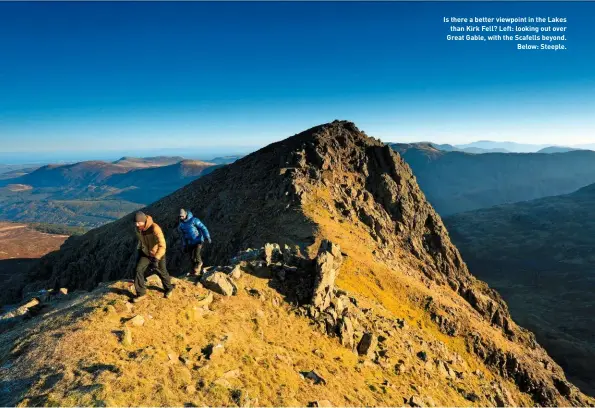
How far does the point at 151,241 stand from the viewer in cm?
1727

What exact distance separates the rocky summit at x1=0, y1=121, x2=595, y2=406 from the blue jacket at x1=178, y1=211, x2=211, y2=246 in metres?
2.45

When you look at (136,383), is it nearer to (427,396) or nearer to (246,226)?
(427,396)

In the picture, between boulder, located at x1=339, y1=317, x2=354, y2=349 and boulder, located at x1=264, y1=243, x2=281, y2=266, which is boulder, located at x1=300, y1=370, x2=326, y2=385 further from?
boulder, located at x1=264, y1=243, x2=281, y2=266

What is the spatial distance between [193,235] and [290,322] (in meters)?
8.25

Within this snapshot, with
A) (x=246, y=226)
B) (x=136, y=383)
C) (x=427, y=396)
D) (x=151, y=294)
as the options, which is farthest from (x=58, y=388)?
(x=246, y=226)

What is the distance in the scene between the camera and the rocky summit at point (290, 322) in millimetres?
13969

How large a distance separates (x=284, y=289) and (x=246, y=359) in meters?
8.75

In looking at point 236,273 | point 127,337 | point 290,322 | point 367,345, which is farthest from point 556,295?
point 127,337


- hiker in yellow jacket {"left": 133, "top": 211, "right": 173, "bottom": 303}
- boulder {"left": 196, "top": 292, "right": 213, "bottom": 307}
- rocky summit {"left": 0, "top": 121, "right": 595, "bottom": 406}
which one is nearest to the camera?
rocky summit {"left": 0, "top": 121, "right": 595, "bottom": 406}

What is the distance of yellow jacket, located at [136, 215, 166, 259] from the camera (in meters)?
17.2

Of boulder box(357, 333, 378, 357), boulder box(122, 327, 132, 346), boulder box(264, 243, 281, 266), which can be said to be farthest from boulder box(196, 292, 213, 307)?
boulder box(357, 333, 378, 357)

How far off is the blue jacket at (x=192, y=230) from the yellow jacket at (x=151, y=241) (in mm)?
4461

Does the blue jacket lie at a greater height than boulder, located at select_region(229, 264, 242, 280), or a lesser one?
greater

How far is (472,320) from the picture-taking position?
46438 mm
